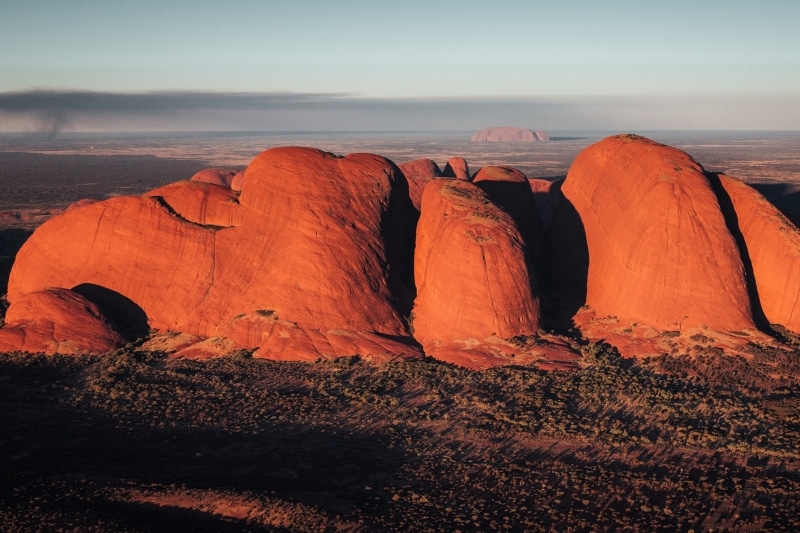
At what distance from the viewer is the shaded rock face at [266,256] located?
88.9 feet

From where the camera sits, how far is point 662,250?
91.6ft

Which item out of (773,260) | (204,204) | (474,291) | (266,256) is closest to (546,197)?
(773,260)

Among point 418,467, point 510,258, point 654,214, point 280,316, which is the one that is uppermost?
point 654,214

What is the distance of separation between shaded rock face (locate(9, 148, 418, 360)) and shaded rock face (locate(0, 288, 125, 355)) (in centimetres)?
212

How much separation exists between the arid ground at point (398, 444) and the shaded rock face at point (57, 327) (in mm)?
675

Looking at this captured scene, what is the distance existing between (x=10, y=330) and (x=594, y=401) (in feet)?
75.3

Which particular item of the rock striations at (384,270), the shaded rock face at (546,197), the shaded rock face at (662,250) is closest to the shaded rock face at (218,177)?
the shaded rock face at (546,197)

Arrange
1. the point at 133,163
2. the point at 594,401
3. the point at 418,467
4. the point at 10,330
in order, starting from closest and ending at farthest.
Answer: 1. the point at 418,467
2. the point at 594,401
3. the point at 10,330
4. the point at 133,163

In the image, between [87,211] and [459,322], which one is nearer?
[459,322]

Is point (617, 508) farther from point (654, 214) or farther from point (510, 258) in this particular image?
point (654, 214)

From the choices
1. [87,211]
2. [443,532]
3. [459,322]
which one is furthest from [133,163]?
[443,532]

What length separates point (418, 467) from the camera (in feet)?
57.8

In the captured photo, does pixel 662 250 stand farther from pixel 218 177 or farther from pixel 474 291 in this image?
pixel 218 177

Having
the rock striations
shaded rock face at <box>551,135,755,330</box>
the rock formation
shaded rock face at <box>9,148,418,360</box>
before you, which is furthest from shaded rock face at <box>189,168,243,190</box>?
shaded rock face at <box>551,135,755,330</box>
